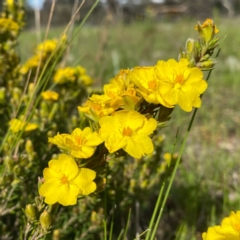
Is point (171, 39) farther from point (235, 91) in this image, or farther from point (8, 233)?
point (8, 233)

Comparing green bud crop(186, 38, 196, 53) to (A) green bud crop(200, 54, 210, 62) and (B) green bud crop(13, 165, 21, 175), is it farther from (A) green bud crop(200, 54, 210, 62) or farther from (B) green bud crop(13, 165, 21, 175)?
(B) green bud crop(13, 165, 21, 175)

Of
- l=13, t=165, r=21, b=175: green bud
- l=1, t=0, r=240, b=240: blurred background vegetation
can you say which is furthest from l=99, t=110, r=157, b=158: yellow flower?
l=13, t=165, r=21, b=175: green bud

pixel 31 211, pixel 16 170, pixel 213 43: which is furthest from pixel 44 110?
pixel 213 43

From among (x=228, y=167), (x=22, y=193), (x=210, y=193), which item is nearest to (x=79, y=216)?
Result: (x=22, y=193)

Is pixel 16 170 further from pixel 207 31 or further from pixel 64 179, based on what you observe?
pixel 207 31

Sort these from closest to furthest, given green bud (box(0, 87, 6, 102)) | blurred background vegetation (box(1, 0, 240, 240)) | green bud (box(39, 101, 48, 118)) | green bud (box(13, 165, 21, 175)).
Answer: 1. green bud (box(13, 165, 21, 175))
2. green bud (box(0, 87, 6, 102))
3. green bud (box(39, 101, 48, 118))
4. blurred background vegetation (box(1, 0, 240, 240))

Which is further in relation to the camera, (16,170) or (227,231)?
(16,170)
